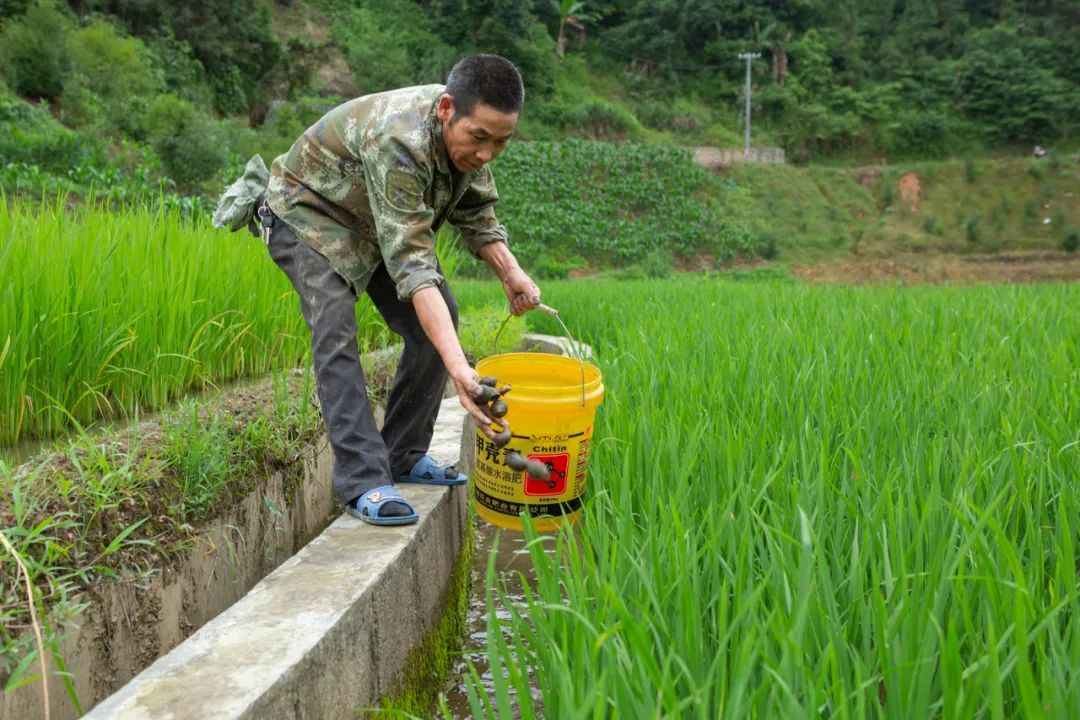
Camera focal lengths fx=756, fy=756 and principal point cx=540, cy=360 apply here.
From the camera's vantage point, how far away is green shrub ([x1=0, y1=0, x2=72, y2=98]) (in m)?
15.3

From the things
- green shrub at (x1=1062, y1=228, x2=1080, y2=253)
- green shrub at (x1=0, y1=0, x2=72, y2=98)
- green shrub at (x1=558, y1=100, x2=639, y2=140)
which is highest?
green shrub at (x1=0, y1=0, x2=72, y2=98)

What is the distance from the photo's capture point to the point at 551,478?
6.13 ft

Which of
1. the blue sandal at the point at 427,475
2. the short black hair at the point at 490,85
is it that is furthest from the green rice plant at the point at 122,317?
the short black hair at the point at 490,85

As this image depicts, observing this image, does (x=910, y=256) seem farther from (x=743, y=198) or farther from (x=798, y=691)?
(x=798, y=691)

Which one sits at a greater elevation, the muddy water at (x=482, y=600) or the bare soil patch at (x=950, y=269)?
the muddy water at (x=482, y=600)

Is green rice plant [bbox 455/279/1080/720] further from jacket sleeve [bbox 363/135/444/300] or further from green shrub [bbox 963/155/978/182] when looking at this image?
green shrub [bbox 963/155/978/182]

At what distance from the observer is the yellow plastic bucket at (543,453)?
5.94ft

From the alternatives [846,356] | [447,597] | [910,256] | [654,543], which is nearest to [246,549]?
[447,597]

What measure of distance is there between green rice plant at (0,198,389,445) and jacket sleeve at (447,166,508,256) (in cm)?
84

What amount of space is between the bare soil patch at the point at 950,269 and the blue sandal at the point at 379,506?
15.5 m

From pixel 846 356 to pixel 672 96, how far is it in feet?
101

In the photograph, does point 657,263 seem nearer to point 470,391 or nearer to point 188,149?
point 188,149

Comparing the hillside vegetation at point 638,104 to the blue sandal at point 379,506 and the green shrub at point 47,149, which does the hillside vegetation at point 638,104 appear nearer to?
the green shrub at point 47,149

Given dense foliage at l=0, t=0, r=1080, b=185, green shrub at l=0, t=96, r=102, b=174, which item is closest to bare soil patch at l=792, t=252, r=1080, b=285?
dense foliage at l=0, t=0, r=1080, b=185
